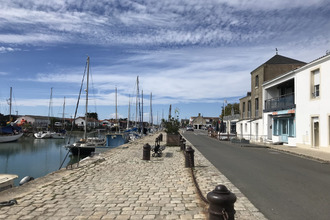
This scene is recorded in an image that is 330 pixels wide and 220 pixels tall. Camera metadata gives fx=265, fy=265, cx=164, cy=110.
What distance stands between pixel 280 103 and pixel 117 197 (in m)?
23.6

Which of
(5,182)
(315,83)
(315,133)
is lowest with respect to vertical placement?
(5,182)

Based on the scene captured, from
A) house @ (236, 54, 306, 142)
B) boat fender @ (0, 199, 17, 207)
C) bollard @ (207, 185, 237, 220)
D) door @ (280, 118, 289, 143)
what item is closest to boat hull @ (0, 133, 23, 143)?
house @ (236, 54, 306, 142)

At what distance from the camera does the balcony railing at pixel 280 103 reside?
23688 millimetres

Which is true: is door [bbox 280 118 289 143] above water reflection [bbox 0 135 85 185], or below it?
above

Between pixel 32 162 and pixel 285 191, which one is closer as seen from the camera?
pixel 285 191

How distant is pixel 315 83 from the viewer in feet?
64.3

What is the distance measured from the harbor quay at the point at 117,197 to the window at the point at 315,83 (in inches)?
557

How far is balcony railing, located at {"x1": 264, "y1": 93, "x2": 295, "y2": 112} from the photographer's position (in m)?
23.7

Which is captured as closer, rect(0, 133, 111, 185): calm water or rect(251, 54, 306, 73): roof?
rect(0, 133, 111, 185): calm water

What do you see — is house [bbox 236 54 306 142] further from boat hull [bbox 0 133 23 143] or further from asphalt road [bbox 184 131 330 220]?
boat hull [bbox 0 133 23 143]

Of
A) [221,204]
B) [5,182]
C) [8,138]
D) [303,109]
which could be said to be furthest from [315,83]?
[8,138]

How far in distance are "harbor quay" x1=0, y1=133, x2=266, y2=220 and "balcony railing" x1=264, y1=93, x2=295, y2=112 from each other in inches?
685

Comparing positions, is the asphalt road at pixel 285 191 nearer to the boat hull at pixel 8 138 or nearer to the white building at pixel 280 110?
the white building at pixel 280 110

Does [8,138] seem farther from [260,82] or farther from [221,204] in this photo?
[221,204]
